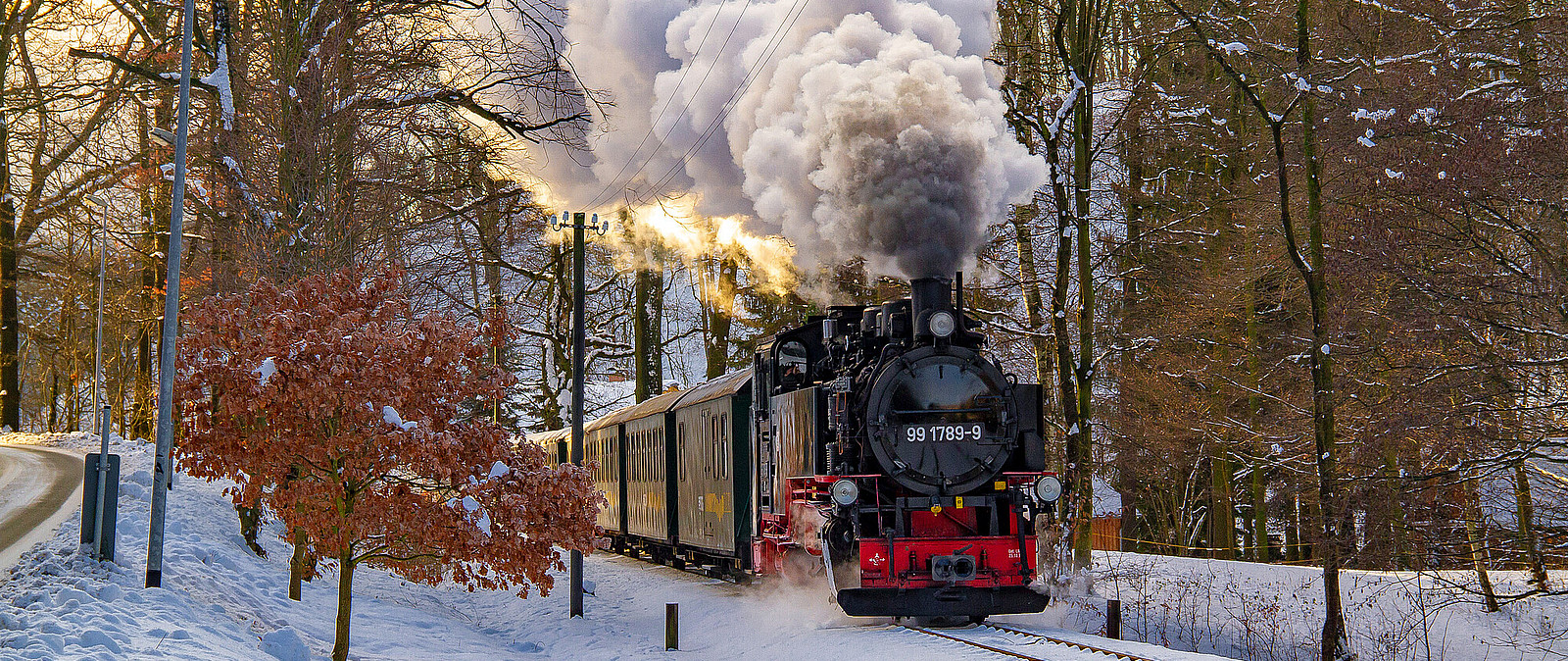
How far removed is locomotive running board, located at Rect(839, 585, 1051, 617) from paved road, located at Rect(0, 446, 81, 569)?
755 cm

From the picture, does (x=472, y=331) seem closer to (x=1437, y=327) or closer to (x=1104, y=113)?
(x=1437, y=327)

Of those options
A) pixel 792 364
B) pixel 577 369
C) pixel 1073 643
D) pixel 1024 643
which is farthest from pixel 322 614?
pixel 1073 643

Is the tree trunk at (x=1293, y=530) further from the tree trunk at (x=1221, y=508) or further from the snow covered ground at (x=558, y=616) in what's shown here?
the snow covered ground at (x=558, y=616)

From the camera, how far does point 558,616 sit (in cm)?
1579

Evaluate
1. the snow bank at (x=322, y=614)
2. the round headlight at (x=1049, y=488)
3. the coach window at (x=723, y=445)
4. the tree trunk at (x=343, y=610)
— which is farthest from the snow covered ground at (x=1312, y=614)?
the tree trunk at (x=343, y=610)

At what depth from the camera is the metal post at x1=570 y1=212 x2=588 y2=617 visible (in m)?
15.2

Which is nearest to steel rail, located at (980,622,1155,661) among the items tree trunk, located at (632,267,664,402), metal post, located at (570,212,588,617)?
metal post, located at (570,212,588,617)

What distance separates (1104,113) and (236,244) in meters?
13.3

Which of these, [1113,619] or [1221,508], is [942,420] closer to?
[1113,619]

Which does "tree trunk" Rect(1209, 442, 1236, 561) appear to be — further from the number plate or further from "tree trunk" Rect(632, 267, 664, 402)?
"tree trunk" Rect(632, 267, 664, 402)

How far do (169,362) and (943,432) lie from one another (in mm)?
7198

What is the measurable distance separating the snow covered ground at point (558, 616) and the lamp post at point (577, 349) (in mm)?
471

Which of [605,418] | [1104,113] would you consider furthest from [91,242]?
[1104,113]

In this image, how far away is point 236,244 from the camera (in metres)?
16.4
